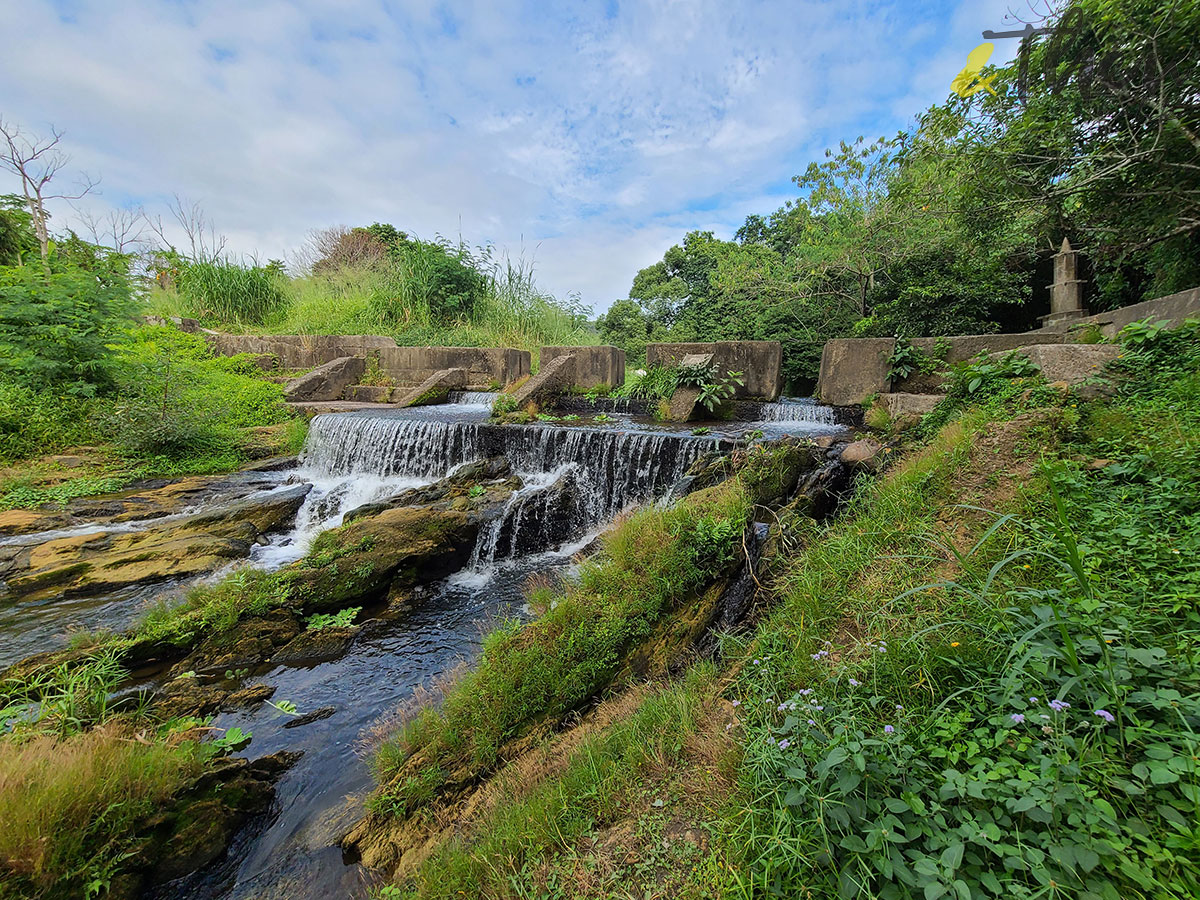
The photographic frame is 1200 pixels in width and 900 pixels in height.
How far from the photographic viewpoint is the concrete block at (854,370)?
279 inches

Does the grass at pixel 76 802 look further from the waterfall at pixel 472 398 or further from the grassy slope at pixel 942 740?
the waterfall at pixel 472 398

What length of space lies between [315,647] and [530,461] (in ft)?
11.7

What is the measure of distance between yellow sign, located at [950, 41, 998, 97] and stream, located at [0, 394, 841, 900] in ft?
13.0

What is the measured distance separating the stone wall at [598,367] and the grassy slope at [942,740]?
7.08 m

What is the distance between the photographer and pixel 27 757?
1.82 metres

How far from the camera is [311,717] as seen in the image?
2943 millimetres

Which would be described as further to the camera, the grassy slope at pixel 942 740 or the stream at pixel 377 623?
the stream at pixel 377 623

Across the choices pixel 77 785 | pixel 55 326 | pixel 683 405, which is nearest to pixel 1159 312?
pixel 683 405

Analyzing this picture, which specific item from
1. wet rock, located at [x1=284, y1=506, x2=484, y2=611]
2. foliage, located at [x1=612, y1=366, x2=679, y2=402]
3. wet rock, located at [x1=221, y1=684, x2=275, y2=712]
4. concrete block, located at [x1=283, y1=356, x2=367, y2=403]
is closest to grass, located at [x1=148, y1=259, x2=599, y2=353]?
concrete block, located at [x1=283, y1=356, x2=367, y2=403]

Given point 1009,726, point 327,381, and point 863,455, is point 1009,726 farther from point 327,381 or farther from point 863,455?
point 327,381

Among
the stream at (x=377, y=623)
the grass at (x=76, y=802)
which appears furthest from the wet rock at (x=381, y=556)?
the grass at (x=76, y=802)

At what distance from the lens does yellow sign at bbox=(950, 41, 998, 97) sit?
4.62 m

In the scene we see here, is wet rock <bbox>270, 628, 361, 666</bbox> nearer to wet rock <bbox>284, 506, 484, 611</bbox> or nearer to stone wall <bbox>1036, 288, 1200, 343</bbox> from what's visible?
wet rock <bbox>284, 506, 484, 611</bbox>

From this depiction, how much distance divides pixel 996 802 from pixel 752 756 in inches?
25.3
